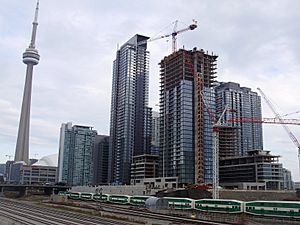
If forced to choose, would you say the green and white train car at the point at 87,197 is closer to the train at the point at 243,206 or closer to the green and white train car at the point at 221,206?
the train at the point at 243,206

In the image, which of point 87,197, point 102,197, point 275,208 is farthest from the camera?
point 87,197

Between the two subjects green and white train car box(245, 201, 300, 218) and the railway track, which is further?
green and white train car box(245, 201, 300, 218)

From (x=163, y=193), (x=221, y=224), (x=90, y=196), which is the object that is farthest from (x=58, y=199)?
(x=221, y=224)

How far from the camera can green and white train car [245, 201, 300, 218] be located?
85.7m

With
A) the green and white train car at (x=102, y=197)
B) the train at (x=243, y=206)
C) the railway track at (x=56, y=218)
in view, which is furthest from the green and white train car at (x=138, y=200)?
the railway track at (x=56, y=218)

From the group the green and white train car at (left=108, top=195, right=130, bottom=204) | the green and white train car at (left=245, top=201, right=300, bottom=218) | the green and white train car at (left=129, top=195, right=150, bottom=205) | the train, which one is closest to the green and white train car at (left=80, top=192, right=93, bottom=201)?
the green and white train car at (left=108, top=195, right=130, bottom=204)

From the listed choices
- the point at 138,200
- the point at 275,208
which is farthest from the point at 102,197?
the point at 275,208

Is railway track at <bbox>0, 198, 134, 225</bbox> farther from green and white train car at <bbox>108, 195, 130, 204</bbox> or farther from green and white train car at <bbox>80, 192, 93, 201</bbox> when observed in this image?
green and white train car at <bbox>80, 192, 93, 201</bbox>

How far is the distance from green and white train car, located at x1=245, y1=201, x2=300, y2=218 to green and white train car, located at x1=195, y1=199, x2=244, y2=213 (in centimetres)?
241

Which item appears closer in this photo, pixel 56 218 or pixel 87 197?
pixel 56 218

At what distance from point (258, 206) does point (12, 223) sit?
188ft

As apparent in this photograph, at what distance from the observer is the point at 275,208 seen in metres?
90.6

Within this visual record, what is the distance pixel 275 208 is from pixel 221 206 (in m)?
17.2

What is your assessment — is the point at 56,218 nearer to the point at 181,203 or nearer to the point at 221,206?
the point at 181,203
